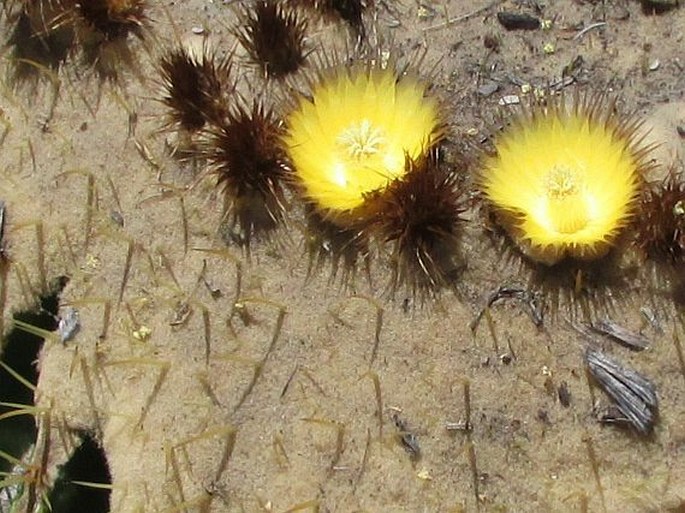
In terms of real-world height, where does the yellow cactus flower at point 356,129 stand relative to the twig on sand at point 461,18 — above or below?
below

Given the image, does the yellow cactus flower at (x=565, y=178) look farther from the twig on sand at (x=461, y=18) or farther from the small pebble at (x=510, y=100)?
the twig on sand at (x=461, y=18)

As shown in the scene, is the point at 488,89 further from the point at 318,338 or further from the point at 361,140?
the point at 318,338

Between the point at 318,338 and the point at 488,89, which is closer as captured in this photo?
the point at 318,338

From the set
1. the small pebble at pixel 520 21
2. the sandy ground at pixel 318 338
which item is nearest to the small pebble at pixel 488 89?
the sandy ground at pixel 318 338

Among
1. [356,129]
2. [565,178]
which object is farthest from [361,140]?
[565,178]

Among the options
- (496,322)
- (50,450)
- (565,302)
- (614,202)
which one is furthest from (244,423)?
(614,202)
